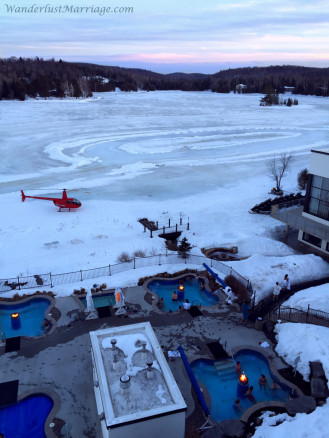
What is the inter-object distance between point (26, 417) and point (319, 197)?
19157 millimetres

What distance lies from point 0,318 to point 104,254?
23.3 feet

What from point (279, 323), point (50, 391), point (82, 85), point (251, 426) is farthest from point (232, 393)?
point (82, 85)

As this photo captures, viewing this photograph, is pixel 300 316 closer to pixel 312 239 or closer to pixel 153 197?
pixel 312 239

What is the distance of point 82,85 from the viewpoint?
431ft

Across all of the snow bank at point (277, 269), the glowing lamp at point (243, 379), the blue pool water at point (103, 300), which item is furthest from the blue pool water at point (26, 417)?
the snow bank at point (277, 269)

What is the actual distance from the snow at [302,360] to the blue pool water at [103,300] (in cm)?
Answer: 788

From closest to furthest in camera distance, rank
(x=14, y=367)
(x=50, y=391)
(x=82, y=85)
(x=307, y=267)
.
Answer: (x=50, y=391), (x=14, y=367), (x=307, y=267), (x=82, y=85)

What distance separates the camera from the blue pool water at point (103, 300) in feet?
59.3

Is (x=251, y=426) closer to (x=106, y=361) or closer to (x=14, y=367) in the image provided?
(x=106, y=361)

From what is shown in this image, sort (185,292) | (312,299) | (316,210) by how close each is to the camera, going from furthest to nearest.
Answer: (316,210) → (185,292) → (312,299)

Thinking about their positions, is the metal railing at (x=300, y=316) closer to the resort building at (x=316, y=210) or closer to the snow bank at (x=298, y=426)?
the snow bank at (x=298, y=426)

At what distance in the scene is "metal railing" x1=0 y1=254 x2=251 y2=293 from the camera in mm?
19250

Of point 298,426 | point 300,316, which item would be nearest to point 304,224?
point 300,316

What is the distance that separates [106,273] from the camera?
67.5ft
